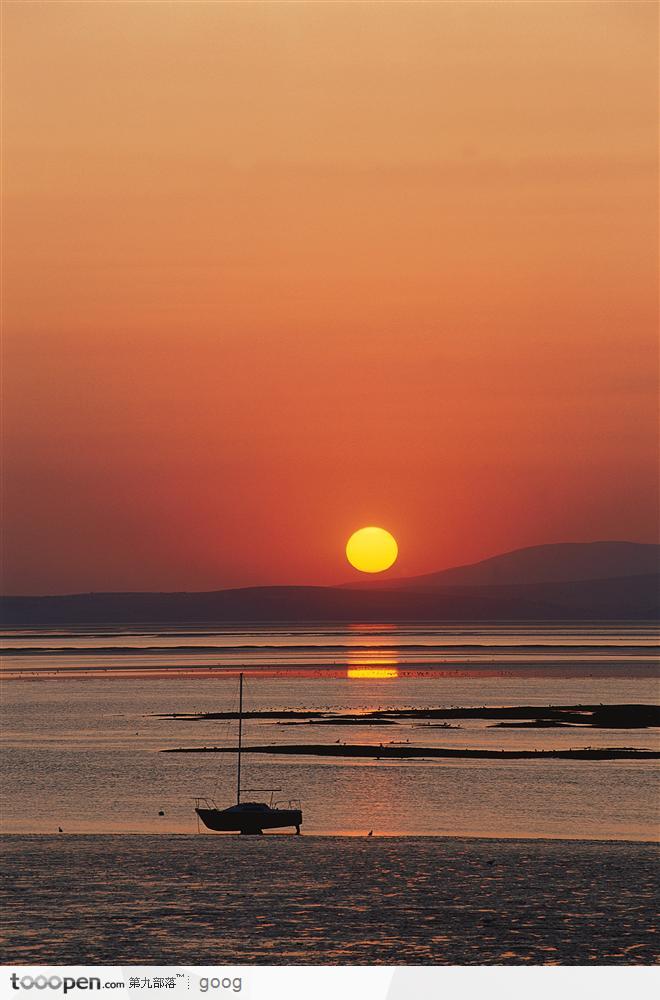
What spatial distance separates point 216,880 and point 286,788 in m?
35.1

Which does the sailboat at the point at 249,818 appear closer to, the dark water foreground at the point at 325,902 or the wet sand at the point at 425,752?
the dark water foreground at the point at 325,902

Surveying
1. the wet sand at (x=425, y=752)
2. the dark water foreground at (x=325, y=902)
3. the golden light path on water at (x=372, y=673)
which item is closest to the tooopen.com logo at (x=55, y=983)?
the dark water foreground at (x=325, y=902)

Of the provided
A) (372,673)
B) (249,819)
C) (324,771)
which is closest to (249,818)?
(249,819)

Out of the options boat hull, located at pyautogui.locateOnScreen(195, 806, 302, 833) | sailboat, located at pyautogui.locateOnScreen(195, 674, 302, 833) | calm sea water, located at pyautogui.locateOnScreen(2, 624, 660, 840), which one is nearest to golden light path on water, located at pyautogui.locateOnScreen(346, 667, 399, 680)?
calm sea water, located at pyautogui.locateOnScreen(2, 624, 660, 840)

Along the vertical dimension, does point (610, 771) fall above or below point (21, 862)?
above

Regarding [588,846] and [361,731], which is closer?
[588,846]

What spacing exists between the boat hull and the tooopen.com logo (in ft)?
112


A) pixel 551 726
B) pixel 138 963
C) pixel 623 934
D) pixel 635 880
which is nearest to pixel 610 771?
pixel 551 726

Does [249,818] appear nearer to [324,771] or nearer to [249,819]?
[249,819]

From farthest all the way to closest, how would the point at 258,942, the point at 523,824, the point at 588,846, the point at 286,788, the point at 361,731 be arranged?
Result: the point at 361,731
the point at 286,788
the point at 523,824
the point at 588,846
the point at 258,942

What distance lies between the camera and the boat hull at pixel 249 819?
171 feet

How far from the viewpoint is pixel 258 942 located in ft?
85.6

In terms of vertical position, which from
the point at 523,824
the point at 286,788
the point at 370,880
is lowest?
the point at 370,880

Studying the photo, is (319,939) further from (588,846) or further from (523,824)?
(523,824)
